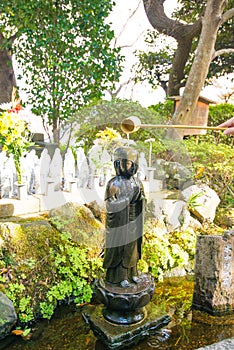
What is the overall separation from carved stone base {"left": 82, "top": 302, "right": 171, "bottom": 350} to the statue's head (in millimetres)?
1276

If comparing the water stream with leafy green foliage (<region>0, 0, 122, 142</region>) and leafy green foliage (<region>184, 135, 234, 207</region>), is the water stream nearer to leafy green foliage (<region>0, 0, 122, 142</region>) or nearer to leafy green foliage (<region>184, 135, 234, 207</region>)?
leafy green foliage (<region>184, 135, 234, 207</region>)

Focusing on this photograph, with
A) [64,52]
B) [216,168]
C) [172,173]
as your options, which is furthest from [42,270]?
[64,52]

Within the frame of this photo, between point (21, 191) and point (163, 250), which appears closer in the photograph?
point (21, 191)

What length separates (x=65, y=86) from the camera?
588cm

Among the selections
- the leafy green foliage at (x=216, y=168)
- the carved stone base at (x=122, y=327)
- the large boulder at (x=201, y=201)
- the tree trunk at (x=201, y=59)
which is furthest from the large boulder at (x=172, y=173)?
the carved stone base at (x=122, y=327)

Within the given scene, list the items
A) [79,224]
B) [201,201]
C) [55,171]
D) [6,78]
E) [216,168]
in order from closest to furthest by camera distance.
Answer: [79,224] → [55,171] → [201,201] → [216,168] → [6,78]

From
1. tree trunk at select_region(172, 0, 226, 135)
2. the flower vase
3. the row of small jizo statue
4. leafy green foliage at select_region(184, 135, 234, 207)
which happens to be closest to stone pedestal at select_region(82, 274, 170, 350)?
the flower vase

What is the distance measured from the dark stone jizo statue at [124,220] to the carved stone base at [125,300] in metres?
0.06

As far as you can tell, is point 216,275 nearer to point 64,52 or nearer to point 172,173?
point 172,173

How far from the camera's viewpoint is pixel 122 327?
2.61m

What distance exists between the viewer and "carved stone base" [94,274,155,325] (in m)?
2.58

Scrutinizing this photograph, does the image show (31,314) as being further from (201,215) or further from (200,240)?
(201,215)

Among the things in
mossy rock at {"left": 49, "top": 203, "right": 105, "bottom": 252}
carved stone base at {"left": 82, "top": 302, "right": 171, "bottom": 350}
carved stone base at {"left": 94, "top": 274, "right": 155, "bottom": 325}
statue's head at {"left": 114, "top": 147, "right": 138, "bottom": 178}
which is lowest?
carved stone base at {"left": 82, "top": 302, "right": 171, "bottom": 350}

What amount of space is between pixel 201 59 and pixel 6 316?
6.28 metres
